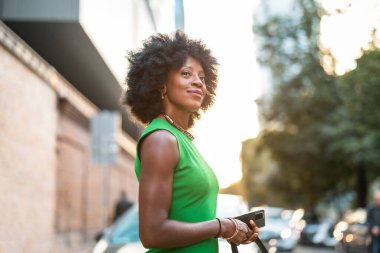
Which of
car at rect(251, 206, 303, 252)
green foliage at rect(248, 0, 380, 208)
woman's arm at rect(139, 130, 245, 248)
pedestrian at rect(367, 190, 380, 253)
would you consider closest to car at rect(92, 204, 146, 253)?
woman's arm at rect(139, 130, 245, 248)

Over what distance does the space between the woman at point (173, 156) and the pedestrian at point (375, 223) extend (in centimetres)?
966

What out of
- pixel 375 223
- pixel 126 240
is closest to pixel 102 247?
pixel 126 240

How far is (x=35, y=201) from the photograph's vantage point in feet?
38.7

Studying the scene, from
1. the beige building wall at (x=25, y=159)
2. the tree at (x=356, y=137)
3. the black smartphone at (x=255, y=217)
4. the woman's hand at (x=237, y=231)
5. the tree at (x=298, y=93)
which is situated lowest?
the woman's hand at (x=237, y=231)

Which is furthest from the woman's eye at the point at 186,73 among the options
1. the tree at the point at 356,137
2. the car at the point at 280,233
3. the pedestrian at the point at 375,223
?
the tree at the point at 356,137

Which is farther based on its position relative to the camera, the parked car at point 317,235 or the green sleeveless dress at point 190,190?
the parked car at point 317,235

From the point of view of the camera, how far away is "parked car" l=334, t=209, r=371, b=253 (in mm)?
13760

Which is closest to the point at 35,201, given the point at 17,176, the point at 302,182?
the point at 17,176

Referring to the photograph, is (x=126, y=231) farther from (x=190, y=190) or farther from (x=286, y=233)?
(x=286, y=233)

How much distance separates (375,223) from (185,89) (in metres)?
10.1

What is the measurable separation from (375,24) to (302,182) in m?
26.5

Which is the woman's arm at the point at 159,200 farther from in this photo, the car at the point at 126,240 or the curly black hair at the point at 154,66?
the car at the point at 126,240

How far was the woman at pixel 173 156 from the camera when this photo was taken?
2.16 meters

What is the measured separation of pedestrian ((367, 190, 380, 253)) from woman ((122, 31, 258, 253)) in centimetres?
966
